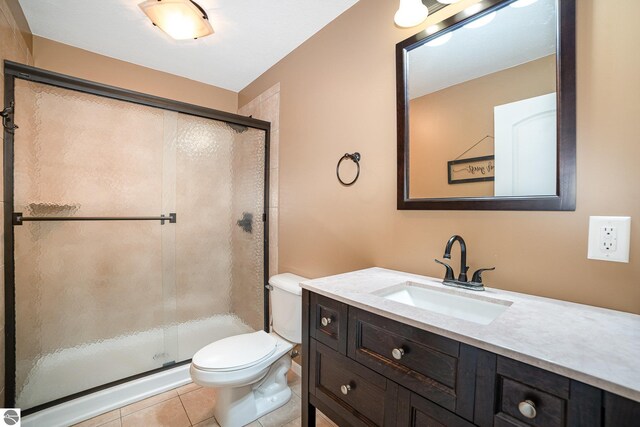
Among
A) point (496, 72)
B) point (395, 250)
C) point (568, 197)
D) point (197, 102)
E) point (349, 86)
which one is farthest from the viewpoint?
point (197, 102)

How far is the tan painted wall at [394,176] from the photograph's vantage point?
812 millimetres

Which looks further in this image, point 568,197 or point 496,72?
point 496,72

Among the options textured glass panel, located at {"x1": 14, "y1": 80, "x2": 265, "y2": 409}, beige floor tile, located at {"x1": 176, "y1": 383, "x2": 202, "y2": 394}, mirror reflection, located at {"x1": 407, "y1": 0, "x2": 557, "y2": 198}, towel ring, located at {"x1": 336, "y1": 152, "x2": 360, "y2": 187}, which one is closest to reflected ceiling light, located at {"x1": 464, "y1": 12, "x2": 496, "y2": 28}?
mirror reflection, located at {"x1": 407, "y1": 0, "x2": 557, "y2": 198}

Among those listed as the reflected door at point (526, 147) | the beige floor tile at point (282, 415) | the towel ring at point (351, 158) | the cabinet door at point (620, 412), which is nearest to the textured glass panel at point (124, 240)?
the beige floor tile at point (282, 415)

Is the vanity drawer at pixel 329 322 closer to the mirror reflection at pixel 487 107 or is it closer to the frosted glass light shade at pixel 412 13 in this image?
the mirror reflection at pixel 487 107

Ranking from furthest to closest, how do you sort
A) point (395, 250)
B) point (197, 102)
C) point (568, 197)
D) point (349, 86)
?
point (197, 102), point (349, 86), point (395, 250), point (568, 197)

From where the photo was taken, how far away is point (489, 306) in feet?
3.14

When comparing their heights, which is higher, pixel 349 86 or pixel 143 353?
pixel 349 86

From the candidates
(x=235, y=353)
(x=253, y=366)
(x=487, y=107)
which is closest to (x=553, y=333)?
(x=487, y=107)

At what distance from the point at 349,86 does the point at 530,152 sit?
1.02 m

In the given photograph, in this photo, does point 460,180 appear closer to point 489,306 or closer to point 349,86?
point 489,306

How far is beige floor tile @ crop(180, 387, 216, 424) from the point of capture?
5.23 feet

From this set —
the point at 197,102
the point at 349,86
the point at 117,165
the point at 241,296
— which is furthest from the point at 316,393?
the point at 197,102

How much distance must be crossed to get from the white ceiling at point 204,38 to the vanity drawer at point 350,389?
1862 mm
